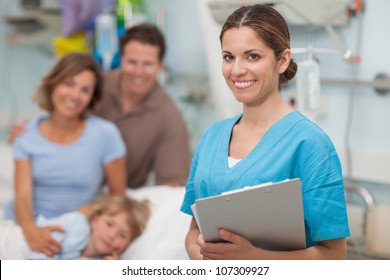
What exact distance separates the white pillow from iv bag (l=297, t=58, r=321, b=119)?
0.40 metres

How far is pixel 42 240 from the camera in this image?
1.66 metres

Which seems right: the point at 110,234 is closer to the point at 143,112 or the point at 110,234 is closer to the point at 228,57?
the point at 143,112

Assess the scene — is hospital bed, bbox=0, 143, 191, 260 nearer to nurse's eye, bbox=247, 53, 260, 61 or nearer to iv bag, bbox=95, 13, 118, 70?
nurse's eye, bbox=247, 53, 260, 61

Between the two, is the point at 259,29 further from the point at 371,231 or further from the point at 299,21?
the point at 371,231

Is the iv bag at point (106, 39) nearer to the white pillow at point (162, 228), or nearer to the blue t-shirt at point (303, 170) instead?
the white pillow at point (162, 228)

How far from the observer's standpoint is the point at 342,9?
1.32 meters

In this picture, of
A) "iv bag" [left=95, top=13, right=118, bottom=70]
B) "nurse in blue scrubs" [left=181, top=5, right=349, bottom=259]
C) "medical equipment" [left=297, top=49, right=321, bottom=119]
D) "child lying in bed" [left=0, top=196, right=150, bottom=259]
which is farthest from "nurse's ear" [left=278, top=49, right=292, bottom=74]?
"iv bag" [left=95, top=13, right=118, bottom=70]

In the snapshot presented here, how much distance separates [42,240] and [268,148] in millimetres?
862

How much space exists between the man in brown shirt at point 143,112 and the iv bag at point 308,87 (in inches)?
33.4

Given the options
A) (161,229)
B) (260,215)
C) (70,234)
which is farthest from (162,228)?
(260,215)

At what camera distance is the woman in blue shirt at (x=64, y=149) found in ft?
6.02

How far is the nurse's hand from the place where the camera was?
1.61 metres

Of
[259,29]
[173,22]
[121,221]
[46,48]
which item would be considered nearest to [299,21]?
[259,29]

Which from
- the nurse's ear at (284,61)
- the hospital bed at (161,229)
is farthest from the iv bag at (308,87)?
the hospital bed at (161,229)
